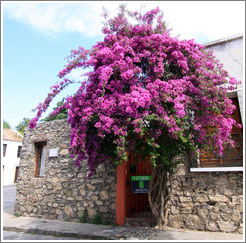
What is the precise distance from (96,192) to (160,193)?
2.43 m

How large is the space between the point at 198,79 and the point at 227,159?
8.80ft

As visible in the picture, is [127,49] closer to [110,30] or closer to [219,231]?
[110,30]

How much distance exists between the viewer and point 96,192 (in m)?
7.24

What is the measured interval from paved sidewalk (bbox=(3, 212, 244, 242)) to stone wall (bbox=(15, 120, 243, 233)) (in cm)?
35

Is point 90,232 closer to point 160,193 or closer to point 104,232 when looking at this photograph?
point 104,232

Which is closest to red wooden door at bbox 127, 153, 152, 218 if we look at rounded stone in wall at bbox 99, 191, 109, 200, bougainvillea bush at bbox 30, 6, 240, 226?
rounded stone in wall at bbox 99, 191, 109, 200

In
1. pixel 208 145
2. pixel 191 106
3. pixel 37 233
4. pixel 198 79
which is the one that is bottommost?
pixel 37 233

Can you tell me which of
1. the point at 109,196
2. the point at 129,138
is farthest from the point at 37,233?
the point at 129,138

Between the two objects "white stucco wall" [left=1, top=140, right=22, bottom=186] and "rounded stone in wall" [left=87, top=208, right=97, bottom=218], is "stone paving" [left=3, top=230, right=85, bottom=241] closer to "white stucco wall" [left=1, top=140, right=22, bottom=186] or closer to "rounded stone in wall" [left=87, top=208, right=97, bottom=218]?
"rounded stone in wall" [left=87, top=208, right=97, bottom=218]

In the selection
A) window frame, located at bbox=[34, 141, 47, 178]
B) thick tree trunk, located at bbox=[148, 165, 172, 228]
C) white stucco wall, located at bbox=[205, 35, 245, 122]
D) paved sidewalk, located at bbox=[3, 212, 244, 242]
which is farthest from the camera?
window frame, located at bbox=[34, 141, 47, 178]

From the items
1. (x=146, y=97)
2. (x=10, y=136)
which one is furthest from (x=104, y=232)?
(x=10, y=136)

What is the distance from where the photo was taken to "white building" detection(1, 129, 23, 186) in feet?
85.8

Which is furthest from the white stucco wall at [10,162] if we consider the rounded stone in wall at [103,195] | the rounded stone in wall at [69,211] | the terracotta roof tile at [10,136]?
the rounded stone in wall at [103,195]

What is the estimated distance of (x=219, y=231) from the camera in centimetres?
550
